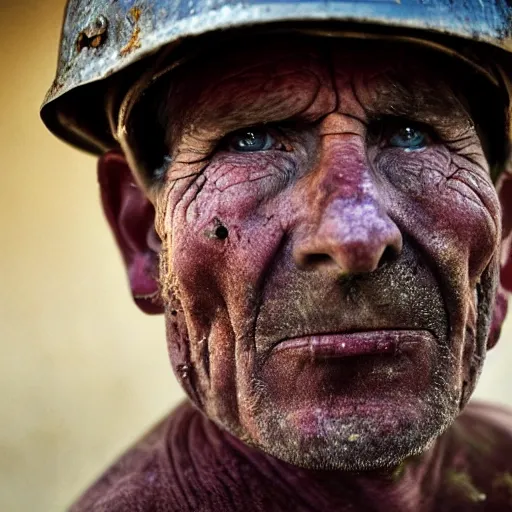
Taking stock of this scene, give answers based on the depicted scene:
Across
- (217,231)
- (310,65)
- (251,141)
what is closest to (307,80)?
(310,65)

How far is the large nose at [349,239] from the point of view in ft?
3.34

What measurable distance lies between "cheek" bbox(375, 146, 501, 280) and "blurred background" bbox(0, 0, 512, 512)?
182 centimetres

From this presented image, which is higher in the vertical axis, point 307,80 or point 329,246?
point 307,80

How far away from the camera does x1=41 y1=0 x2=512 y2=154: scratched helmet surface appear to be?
1.04 metres

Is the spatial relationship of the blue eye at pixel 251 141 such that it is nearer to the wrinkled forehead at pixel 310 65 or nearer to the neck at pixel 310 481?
the wrinkled forehead at pixel 310 65

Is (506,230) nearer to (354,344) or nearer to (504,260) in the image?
(504,260)

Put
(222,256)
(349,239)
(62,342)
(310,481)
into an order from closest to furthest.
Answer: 1. (349,239)
2. (222,256)
3. (310,481)
4. (62,342)

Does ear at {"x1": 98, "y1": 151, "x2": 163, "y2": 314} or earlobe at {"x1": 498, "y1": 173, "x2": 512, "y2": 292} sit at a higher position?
ear at {"x1": 98, "y1": 151, "x2": 163, "y2": 314}

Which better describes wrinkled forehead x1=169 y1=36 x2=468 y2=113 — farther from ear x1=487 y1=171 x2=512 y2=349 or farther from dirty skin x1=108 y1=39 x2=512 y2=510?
ear x1=487 y1=171 x2=512 y2=349

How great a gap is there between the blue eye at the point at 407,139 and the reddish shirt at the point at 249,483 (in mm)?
550

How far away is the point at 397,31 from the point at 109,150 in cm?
65

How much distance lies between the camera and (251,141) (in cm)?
122

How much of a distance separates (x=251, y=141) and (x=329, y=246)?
272 mm

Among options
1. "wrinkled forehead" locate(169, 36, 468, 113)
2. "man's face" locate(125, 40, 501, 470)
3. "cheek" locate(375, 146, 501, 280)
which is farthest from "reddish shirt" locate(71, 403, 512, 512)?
"wrinkled forehead" locate(169, 36, 468, 113)
